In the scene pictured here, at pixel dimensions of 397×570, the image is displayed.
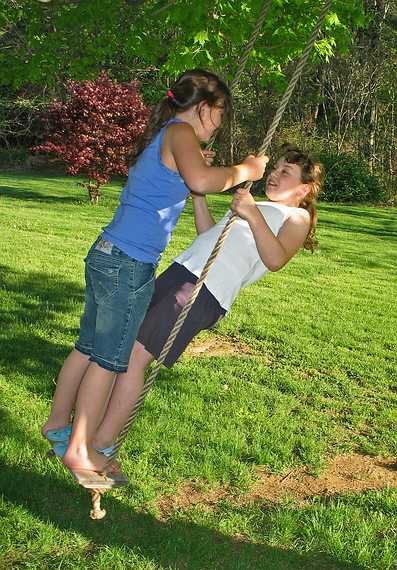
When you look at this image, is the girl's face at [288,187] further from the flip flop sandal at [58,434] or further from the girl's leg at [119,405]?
the flip flop sandal at [58,434]

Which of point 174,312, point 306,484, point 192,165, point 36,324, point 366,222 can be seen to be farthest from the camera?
point 366,222

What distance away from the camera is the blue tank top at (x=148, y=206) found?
2732 millimetres

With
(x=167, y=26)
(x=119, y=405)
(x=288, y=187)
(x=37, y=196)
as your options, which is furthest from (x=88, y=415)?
(x=37, y=196)

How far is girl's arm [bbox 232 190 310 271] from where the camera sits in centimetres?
281

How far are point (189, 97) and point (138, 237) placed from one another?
1.84 ft

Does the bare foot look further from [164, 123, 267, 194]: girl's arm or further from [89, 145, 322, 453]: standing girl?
[164, 123, 267, 194]: girl's arm

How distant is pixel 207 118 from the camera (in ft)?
9.04

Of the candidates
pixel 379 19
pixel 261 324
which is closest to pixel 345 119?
pixel 379 19

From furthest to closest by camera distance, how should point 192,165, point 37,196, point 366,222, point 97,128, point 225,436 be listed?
point 37,196
point 366,222
point 97,128
point 225,436
point 192,165

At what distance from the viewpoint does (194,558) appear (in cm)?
328

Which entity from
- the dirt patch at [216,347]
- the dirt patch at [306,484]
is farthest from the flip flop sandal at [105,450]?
the dirt patch at [216,347]

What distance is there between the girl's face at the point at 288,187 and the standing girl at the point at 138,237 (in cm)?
53

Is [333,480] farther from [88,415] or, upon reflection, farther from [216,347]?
[216,347]

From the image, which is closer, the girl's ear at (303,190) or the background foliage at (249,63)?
the girl's ear at (303,190)
